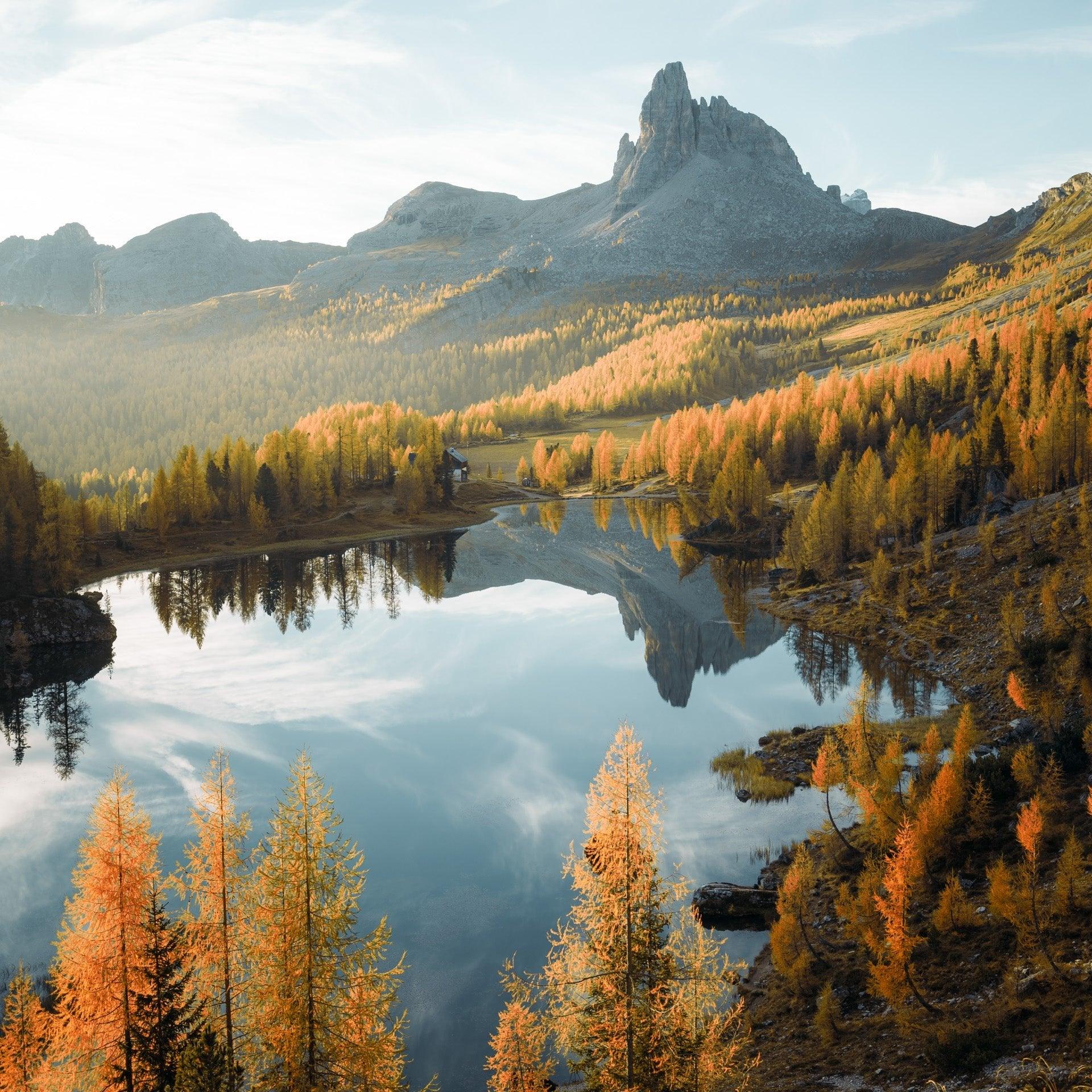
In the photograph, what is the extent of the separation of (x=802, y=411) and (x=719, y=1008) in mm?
159174

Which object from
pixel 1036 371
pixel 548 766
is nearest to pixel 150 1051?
pixel 548 766

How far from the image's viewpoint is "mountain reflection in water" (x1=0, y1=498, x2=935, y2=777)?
71.1 meters

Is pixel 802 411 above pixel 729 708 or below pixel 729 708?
above

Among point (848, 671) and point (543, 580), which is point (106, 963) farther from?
point (543, 580)

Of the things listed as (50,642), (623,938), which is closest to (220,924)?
(623,938)

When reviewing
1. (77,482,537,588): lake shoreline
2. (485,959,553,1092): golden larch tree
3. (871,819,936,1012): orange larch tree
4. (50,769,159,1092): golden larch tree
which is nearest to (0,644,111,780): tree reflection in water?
(77,482,537,588): lake shoreline

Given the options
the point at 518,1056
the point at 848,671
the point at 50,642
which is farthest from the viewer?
the point at 50,642

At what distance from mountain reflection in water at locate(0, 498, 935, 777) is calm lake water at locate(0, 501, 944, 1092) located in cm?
50

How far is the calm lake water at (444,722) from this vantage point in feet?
130

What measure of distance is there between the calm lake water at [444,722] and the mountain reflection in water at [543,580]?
50 cm

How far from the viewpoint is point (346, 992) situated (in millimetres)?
22812

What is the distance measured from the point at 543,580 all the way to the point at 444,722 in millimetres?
56018

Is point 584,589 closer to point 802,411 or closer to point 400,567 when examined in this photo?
point 400,567

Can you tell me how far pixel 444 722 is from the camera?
67.6 m
